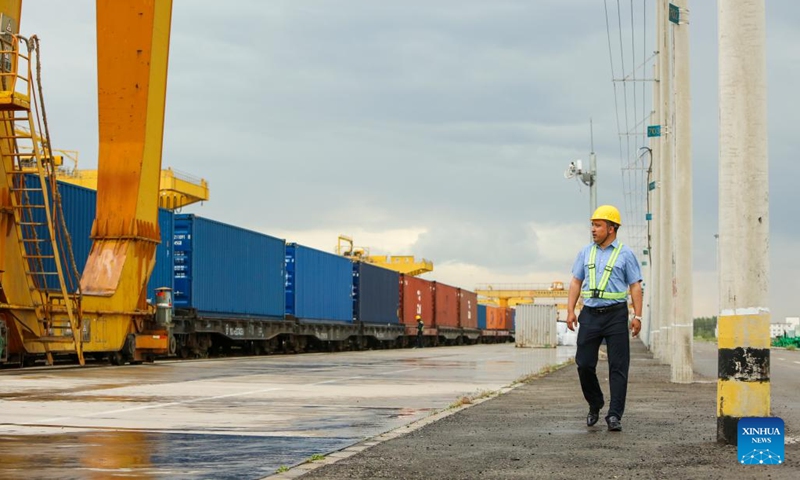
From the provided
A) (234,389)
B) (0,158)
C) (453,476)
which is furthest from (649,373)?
(453,476)

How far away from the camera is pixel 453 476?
6473 millimetres

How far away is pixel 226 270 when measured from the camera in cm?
3247

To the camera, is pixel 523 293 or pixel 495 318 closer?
pixel 495 318

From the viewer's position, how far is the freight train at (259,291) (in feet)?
95.2

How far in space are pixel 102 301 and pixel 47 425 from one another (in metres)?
13.0

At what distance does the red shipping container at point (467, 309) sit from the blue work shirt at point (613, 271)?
60214 mm

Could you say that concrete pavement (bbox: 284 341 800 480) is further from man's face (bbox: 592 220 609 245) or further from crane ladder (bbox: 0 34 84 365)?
crane ladder (bbox: 0 34 84 365)

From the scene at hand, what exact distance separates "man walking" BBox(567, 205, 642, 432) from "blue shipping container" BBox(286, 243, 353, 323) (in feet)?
96.7

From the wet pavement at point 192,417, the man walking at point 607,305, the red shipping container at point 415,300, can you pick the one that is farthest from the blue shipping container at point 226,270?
the man walking at point 607,305

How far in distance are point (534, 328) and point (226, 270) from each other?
96.2 ft

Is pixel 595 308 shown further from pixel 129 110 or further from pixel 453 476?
pixel 129 110

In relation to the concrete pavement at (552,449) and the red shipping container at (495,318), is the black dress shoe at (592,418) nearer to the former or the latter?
the concrete pavement at (552,449)

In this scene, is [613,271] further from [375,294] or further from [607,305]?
[375,294]

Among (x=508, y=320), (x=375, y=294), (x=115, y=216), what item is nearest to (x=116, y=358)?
(x=115, y=216)
